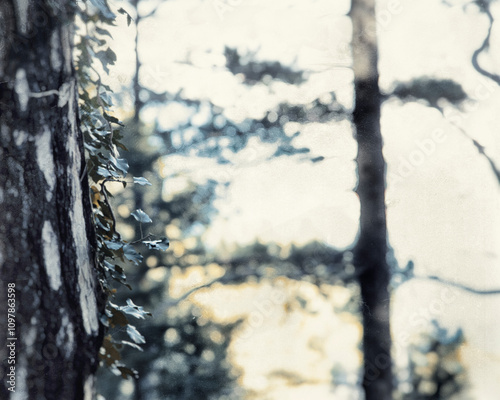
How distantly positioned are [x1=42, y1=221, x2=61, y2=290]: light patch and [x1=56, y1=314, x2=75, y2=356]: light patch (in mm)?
71

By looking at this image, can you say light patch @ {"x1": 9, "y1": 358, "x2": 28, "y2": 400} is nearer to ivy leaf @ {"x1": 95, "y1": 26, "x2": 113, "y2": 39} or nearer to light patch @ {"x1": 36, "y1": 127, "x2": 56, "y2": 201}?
light patch @ {"x1": 36, "y1": 127, "x2": 56, "y2": 201}

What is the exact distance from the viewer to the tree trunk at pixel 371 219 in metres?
3.40

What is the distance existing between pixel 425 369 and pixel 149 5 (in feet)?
13.0

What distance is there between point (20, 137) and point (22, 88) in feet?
0.32

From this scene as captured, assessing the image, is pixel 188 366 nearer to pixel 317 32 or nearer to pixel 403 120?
pixel 403 120

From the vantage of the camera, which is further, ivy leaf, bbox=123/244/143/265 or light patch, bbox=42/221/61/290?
ivy leaf, bbox=123/244/143/265

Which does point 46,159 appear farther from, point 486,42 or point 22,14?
point 486,42

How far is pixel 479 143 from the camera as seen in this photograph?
3699 millimetres

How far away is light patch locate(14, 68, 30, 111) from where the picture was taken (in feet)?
3.09

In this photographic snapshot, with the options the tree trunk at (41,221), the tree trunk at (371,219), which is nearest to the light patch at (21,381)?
the tree trunk at (41,221)

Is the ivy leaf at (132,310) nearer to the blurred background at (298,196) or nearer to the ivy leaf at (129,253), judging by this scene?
the ivy leaf at (129,253)

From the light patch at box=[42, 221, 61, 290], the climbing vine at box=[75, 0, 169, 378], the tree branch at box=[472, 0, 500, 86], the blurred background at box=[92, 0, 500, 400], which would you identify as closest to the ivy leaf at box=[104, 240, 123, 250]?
the climbing vine at box=[75, 0, 169, 378]

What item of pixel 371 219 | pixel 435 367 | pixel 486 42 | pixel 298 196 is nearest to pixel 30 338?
pixel 371 219

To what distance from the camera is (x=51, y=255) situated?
3.11 ft
